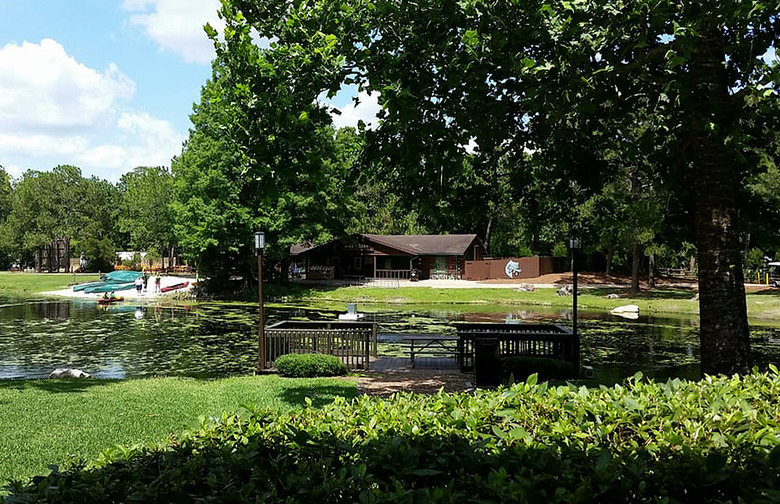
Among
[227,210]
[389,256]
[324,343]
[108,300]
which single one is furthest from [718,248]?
[389,256]

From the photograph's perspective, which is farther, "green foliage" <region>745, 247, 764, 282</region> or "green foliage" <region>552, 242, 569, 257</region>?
"green foliage" <region>552, 242, 569, 257</region>

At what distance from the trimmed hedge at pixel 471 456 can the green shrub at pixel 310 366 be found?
32.9ft

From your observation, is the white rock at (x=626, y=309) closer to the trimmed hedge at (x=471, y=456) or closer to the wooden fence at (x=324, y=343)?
the wooden fence at (x=324, y=343)

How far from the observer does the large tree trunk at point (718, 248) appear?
6.49 metres

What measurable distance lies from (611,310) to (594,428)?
112ft

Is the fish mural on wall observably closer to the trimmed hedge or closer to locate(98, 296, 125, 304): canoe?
locate(98, 296, 125, 304): canoe

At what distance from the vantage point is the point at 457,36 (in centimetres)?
695

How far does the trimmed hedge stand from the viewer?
8.57ft

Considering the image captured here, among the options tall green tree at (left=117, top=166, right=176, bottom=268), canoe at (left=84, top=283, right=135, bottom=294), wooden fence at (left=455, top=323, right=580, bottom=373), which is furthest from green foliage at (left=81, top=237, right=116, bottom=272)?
wooden fence at (left=455, top=323, right=580, bottom=373)

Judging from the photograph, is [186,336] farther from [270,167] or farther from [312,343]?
[270,167]

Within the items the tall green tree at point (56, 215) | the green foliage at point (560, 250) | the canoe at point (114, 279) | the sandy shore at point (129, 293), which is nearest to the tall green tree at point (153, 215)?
the tall green tree at point (56, 215)

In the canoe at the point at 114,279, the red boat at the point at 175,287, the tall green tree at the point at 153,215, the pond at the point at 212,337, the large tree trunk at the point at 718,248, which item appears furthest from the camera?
the tall green tree at the point at 153,215

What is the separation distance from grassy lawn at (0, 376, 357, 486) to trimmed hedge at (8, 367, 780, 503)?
2.47m

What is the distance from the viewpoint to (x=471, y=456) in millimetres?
2877
